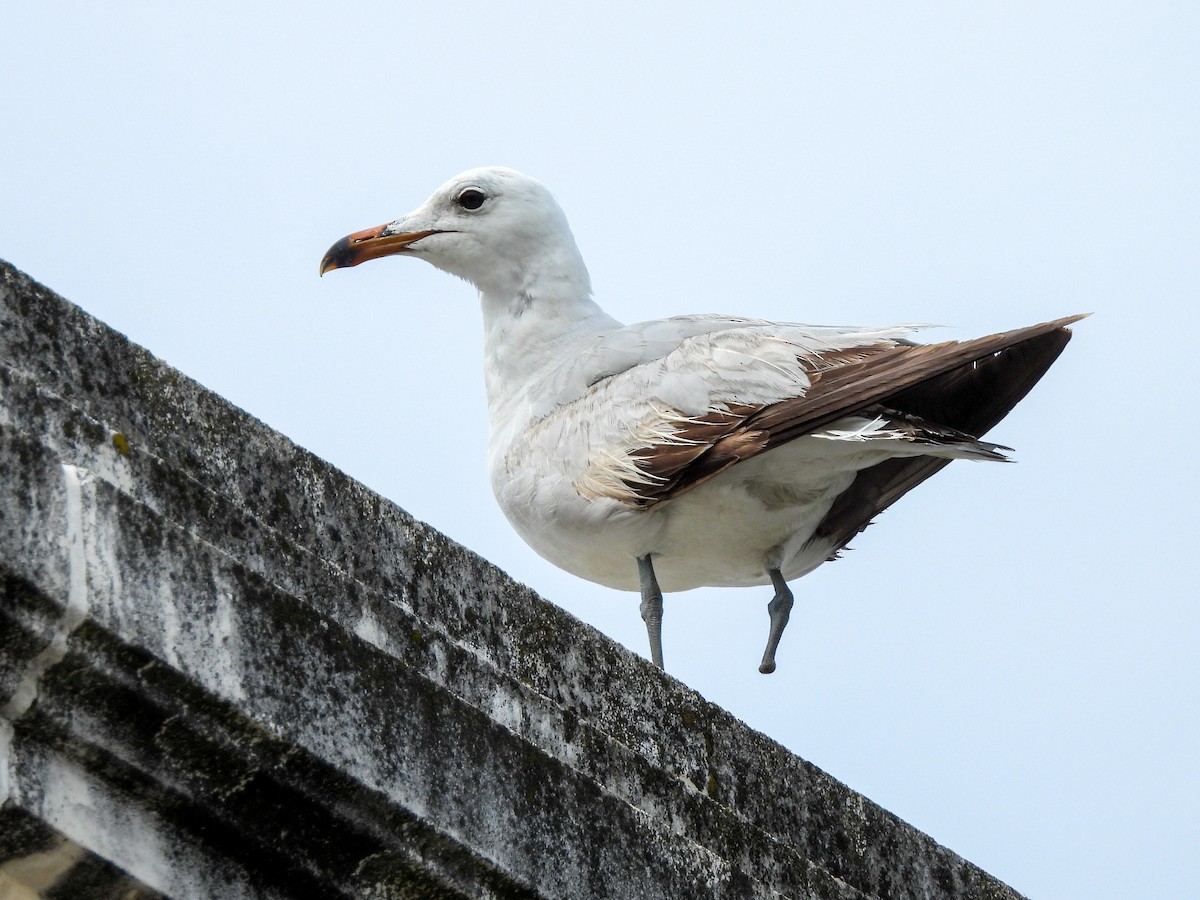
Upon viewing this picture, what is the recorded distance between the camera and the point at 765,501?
839cm

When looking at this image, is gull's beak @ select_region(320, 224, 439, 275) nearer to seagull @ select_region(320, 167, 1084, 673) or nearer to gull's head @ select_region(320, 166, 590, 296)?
gull's head @ select_region(320, 166, 590, 296)

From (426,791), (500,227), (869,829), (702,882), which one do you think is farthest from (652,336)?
(426,791)

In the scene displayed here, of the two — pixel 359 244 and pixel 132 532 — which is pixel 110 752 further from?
pixel 359 244

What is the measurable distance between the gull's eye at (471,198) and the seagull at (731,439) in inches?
46.0

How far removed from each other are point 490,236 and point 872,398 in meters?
2.98

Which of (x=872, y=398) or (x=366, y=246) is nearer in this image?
(x=872, y=398)

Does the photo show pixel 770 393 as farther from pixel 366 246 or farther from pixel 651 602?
pixel 366 246

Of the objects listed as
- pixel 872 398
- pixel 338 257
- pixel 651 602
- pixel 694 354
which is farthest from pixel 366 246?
pixel 872 398

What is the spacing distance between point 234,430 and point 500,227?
5.77m

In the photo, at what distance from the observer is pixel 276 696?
12.6 feet

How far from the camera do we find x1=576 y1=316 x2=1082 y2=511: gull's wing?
7.82 m

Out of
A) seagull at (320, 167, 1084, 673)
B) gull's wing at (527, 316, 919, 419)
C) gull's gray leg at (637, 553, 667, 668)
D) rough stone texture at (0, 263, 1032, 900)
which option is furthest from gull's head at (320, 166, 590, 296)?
rough stone texture at (0, 263, 1032, 900)

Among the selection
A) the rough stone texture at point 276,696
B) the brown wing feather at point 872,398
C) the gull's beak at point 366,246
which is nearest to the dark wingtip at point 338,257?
the gull's beak at point 366,246

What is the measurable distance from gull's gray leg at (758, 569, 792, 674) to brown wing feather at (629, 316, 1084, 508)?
3.97 ft
